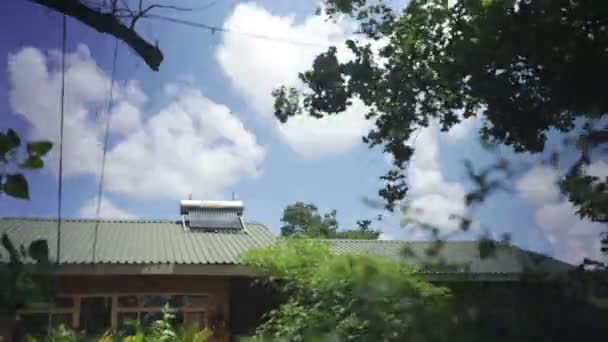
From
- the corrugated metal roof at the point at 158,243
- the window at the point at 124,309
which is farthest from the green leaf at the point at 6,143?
the window at the point at 124,309

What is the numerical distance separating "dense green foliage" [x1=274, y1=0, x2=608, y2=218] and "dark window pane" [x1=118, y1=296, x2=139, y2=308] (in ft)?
17.8

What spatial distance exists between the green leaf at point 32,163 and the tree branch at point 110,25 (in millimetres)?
1264

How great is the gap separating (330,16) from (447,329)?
7.88 metres

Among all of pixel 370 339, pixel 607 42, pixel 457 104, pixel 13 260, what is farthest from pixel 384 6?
pixel 13 260

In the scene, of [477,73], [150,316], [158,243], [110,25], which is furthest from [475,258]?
[158,243]

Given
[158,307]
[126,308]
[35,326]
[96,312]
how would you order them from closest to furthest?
[35,326] → [96,312] → [126,308] → [158,307]

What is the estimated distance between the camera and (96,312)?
36.4 ft

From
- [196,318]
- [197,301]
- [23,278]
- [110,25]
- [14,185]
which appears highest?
[110,25]

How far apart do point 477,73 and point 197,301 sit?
29.1ft

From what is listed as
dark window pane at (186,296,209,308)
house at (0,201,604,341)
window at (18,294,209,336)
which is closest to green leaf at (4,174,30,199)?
house at (0,201,604,341)

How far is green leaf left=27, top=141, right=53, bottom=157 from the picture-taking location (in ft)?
3.42

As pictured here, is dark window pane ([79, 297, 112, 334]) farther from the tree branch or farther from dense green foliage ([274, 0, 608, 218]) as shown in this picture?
the tree branch

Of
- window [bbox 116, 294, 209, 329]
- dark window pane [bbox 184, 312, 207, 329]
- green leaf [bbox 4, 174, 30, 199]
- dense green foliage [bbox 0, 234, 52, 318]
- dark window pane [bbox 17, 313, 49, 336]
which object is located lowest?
dark window pane [bbox 184, 312, 207, 329]

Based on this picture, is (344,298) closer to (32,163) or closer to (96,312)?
(32,163)
